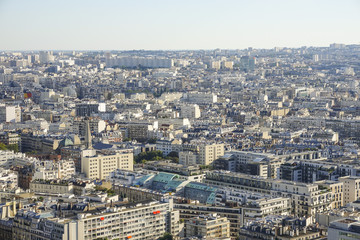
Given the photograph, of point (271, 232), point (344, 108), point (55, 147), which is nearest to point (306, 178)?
point (271, 232)

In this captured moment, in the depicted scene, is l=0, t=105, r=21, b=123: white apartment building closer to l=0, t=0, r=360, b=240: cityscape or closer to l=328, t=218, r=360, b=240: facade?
l=0, t=0, r=360, b=240: cityscape

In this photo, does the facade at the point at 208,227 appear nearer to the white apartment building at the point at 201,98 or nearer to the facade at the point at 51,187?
the facade at the point at 51,187

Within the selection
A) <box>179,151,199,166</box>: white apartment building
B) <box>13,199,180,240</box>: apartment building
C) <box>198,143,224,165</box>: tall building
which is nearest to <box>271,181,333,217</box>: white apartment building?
<box>13,199,180,240</box>: apartment building

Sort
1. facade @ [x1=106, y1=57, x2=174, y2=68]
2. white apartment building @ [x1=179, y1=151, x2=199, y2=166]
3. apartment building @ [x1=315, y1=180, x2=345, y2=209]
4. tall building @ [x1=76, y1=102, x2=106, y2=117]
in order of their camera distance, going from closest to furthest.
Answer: apartment building @ [x1=315, y1=180, x2=345, y2=209] → white apartment building @ [x1=179, y1=151, x2=199, y2=166] → tall building @ [x1=76, y1=102, x2=106, y2=117] → facade @ [x1=106, y1=57, x2=174, y2=68]

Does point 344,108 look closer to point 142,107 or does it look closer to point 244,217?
point 142,107

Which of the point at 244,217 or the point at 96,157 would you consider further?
the point at 96,157

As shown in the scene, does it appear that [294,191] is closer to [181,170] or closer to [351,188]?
[351,188]

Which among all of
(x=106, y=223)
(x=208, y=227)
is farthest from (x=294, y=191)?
(x=106, y=223)
